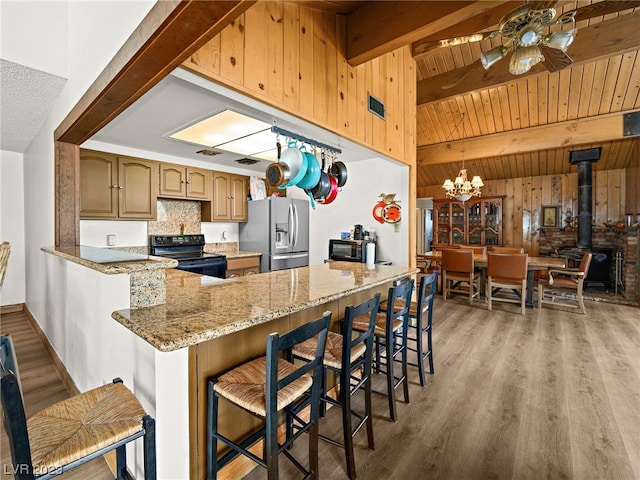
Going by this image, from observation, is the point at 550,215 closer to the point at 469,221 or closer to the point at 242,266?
the point at 469,221

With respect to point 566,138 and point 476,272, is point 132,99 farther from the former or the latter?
point 566,138

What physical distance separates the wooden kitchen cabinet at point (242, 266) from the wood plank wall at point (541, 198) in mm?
6108

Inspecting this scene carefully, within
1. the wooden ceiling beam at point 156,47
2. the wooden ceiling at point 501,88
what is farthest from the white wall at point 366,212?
the wooden ceiling beam at point 156,47

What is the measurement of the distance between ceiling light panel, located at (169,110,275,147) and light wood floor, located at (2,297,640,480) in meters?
2.38

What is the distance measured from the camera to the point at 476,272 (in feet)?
17.7

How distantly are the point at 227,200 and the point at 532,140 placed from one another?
5439 millimetres

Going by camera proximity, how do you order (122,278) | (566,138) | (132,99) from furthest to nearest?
1. (566,138)
2. (132,99)
3. (122,278)

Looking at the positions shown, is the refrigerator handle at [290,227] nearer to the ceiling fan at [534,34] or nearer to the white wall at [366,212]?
the white wall at [366,212]

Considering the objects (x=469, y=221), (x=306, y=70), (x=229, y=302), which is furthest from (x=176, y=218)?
(x=469, y=221)

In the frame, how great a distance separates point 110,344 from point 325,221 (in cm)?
337

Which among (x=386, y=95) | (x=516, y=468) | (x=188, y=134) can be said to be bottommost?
(x=516, y=468)

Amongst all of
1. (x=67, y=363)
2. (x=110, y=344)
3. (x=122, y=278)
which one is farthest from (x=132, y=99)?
(x=67, y=363)

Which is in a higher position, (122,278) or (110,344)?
(122,278)

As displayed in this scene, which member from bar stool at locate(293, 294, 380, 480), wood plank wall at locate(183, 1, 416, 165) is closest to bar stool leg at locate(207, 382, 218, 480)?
bar stool at locate(293, 294, 380, 480)
